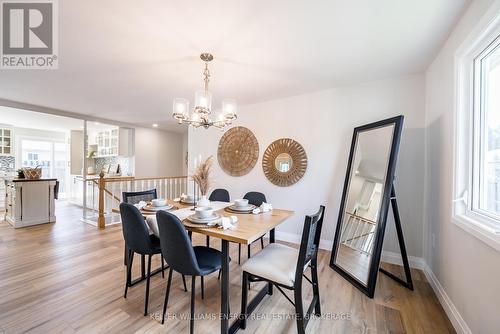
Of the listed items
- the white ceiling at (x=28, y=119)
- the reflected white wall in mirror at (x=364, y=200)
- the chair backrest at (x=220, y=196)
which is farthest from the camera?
A: the white ceiling at (x=28, y=119)

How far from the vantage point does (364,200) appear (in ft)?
8.11

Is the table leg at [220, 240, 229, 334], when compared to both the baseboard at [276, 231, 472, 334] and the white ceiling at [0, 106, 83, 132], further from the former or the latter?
the white ceiling at [0, 106, 83, 132]

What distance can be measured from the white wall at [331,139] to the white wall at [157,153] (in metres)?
3.02

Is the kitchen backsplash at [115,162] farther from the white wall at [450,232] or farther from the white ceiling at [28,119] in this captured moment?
the white wall at [450,232]

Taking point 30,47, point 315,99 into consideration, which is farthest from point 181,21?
point 315,99

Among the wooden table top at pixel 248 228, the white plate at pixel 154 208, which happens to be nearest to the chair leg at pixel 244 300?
the wooden table top at pixel 248 228

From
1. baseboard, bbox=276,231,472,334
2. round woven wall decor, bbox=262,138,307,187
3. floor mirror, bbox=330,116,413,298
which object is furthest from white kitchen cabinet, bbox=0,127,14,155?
floor mirror, bbox=330,116,413,298

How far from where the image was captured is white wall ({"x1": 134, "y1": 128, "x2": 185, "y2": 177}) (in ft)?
19.4

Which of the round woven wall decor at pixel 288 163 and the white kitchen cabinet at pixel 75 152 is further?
the white kitchen cabinet at pixel 75 152

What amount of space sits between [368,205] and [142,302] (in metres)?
2.50

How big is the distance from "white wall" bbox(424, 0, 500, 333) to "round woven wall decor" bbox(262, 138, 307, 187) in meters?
1.55

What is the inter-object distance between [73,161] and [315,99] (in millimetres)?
7441

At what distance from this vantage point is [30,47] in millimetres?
2094

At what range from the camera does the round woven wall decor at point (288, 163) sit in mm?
3352
